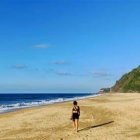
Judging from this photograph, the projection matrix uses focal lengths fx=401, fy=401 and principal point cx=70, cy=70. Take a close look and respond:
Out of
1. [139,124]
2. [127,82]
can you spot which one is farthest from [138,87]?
[139,124]

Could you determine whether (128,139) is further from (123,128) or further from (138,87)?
(138,87)

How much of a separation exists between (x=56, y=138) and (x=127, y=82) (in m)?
114

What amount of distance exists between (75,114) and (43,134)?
2433 mm

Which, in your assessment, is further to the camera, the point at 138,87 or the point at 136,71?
the point at 136,71

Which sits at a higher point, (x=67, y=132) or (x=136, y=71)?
(x=136, y=71)

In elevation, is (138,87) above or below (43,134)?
above

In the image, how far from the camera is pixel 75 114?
25297 millimetres

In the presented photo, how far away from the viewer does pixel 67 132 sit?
973 inches

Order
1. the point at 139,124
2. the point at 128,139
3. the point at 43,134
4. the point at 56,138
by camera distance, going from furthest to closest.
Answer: the point at 139,124 < the point at 43,134 < the point at 56,138 < the point at 128,139

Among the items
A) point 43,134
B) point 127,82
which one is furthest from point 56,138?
point 127,82

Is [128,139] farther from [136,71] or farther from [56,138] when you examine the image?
[136,71]

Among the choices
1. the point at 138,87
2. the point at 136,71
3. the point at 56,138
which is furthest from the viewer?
the point at 136,71

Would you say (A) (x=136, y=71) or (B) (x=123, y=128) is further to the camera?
(A) (x=136, y=71)

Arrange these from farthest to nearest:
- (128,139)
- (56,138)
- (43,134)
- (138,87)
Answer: (138,87)
(43,134)
(56,138)
(128,139)
